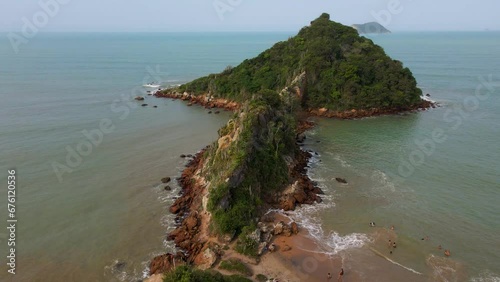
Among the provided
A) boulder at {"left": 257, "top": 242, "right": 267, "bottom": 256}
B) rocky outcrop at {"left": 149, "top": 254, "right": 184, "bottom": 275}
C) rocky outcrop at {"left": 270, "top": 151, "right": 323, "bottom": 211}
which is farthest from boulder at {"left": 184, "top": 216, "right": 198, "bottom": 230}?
rocky outcrop at {"left": 270, "top": 151, "right": 323, "bottom": 211}

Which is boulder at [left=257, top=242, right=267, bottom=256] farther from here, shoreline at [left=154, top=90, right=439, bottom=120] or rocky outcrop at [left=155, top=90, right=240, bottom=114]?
rocky outcrop at [left=155, top=90, right=240, bottom=114]

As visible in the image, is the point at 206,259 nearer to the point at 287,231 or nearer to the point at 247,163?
the point at 287,231

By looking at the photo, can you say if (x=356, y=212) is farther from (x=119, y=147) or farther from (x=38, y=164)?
(x=38, y=164)

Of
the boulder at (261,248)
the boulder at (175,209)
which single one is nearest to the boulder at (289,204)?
the boulder at (261,248)

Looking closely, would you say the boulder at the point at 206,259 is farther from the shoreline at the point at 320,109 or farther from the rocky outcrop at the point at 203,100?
the rocky outcrop at the point at 203,100

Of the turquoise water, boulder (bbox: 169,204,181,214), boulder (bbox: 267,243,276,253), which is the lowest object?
the turquoise water

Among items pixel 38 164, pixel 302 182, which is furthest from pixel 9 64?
pixel 302 182

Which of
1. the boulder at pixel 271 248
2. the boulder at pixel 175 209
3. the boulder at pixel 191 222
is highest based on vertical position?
the boulder at pixel 191 222
